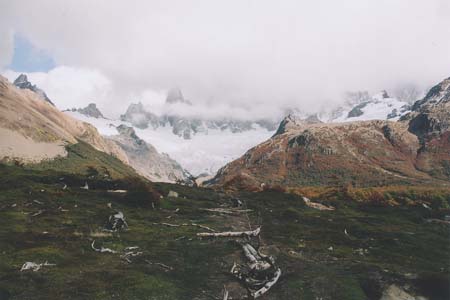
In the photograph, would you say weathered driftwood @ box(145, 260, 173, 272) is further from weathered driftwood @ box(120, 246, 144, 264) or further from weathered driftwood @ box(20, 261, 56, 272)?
weathered driftwood @ box(20, 261, 56, 272)

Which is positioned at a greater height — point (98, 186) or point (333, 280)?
point (98, 186)

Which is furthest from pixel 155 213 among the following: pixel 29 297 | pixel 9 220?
pixel 29 297

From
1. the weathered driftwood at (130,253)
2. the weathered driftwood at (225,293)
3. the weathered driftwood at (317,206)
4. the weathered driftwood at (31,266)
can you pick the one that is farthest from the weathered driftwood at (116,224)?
the weathered driftwood at (317,206)

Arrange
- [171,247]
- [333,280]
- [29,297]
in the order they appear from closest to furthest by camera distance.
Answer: [29,297] → [333,280] → [171,247]

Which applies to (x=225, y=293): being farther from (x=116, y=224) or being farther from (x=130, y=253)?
(x=116, y=224)

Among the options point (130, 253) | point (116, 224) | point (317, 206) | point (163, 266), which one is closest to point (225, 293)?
point (163, 266)

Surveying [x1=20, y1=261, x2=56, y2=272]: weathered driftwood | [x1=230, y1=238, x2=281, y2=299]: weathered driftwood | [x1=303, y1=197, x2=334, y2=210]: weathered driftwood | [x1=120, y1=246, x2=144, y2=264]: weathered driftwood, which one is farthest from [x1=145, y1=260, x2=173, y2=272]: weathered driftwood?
[x1=303, y1=197, x2=334, y2=210]: weathered driftwood

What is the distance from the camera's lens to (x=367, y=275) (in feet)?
104

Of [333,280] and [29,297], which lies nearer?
[29,297]

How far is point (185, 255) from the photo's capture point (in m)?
37.1

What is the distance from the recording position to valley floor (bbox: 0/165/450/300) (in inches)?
1077

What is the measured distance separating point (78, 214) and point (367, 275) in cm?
4129

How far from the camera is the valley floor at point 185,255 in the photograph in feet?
89.8

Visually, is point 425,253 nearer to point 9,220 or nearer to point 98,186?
point 9,220
